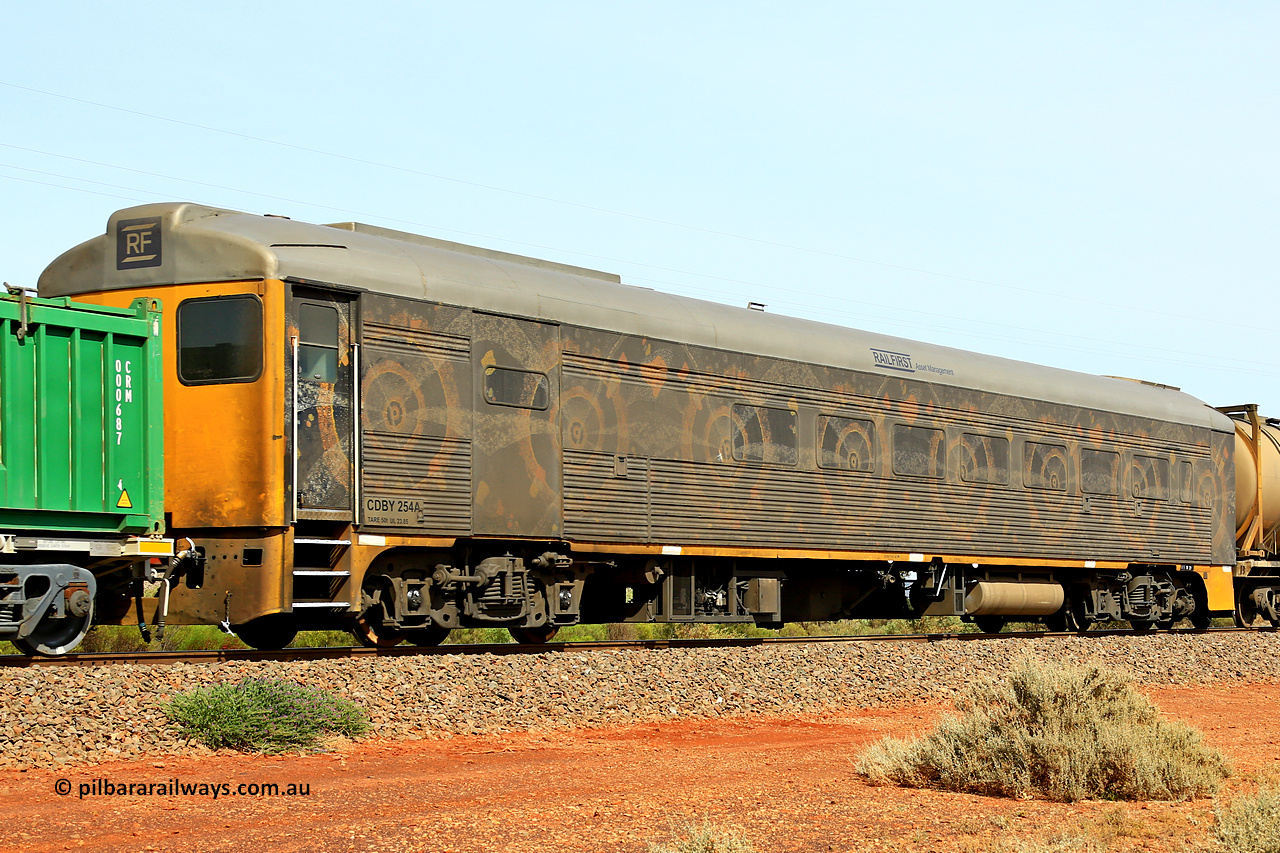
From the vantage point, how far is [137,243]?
41.6 ft

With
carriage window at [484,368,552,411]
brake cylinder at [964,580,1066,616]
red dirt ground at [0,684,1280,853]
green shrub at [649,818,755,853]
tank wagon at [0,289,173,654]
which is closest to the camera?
green shrub at [649,818,755,853]

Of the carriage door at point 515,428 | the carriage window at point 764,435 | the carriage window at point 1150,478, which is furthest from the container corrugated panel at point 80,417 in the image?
the carriage window at point 1150,478

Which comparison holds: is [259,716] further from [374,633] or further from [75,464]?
[374,633]

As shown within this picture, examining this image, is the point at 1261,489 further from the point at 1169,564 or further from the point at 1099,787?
the point at 1099,787

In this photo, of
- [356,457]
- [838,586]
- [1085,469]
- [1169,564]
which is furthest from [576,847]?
[1169,564]

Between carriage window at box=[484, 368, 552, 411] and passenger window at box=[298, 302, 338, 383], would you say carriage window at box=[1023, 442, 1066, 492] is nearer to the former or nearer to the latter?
carriage window at box=[484, 368, 552, 411]

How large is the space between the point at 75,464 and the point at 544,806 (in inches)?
208

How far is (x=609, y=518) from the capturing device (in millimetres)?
14633

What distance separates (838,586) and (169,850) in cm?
1336

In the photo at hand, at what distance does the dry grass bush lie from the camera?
8.63 m

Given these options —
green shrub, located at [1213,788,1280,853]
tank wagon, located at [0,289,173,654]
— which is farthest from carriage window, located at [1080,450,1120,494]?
green shrub, located at [1213,788,1280,853]

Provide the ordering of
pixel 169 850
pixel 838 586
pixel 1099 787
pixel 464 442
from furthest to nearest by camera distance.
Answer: pixel 838 586 < pixel 464 442 < pixel 1099 787 < pixel 169 850

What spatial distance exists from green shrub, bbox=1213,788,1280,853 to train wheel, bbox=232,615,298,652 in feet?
29.5

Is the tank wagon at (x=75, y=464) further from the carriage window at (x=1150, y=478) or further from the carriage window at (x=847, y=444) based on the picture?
the carriage window at (x=1150, y=478)
